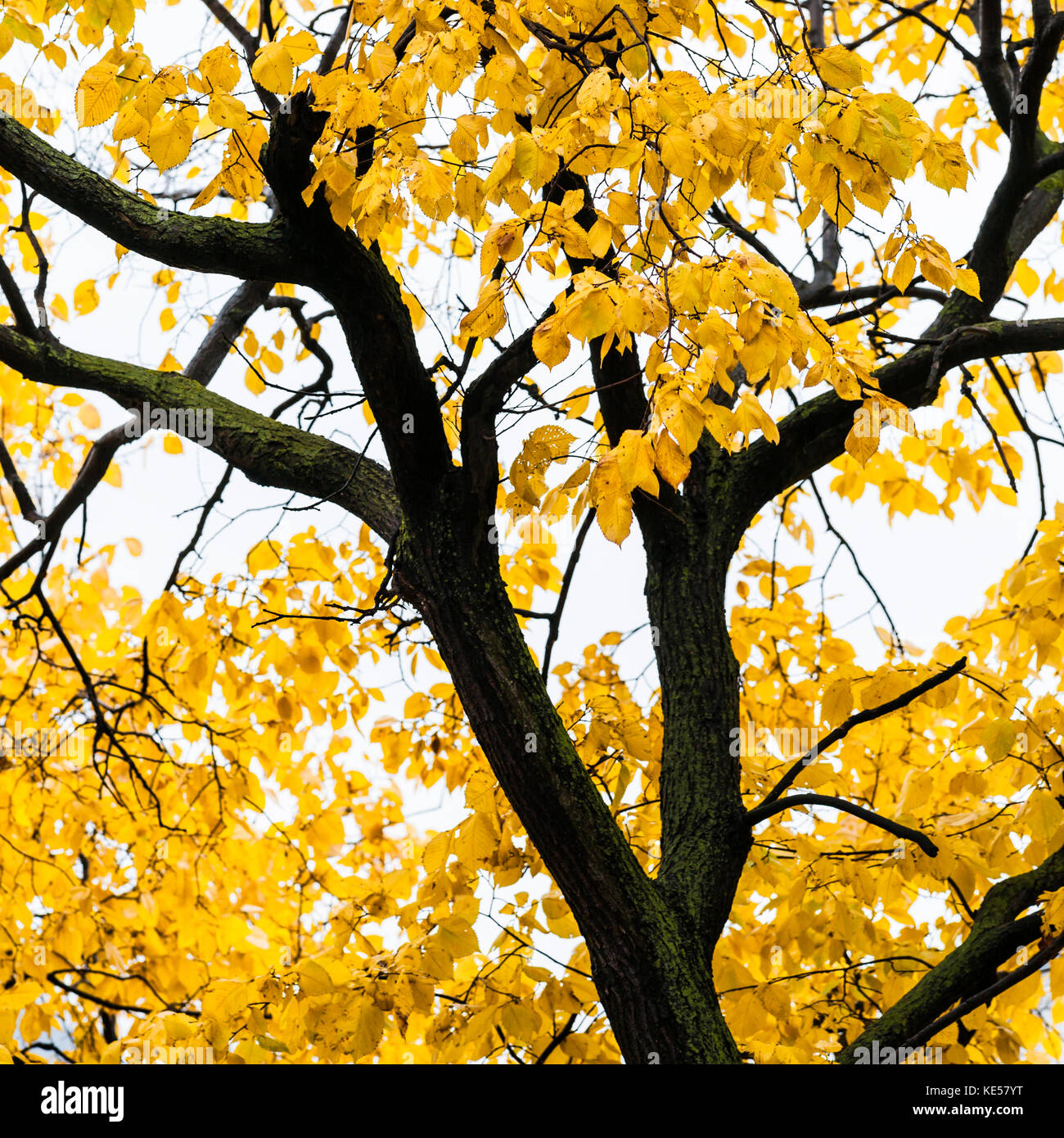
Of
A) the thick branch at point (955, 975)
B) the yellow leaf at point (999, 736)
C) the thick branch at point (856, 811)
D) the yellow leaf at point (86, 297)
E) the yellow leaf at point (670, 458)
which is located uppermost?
the yellow leaf at point (86, 297)

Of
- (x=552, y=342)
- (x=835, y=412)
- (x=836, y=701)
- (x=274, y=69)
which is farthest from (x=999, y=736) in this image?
(x=274, y=69)

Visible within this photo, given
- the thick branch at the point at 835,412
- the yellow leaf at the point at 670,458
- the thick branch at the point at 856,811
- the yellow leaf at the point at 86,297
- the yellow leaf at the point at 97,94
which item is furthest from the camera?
the yellow leaf at the point at 86,297

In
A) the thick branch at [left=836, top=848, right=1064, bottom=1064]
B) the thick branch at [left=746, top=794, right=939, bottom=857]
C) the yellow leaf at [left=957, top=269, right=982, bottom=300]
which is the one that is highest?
the yellow leaf at [left=957, top=269, right=982, bottom=300]

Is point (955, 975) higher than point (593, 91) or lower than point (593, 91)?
lower

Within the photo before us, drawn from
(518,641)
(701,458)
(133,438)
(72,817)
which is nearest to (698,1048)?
(518,641)

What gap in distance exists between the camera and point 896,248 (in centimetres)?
206

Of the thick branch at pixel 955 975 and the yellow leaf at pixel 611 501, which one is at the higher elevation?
the yellow leaf at pixel 611 501

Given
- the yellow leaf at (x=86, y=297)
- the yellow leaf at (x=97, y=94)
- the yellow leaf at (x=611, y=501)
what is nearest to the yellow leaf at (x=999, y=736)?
the yellow leaf at (x=611, y=501)

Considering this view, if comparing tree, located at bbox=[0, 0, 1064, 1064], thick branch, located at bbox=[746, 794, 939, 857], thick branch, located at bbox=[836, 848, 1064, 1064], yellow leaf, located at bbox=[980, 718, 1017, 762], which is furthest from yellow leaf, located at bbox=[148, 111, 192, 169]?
thick branch, located at bbox=[836, 848, 1064, 1064]

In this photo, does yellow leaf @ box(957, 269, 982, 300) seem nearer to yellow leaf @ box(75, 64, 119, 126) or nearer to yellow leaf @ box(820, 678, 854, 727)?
yellow leaf @ box(820, 678, 854, 727)

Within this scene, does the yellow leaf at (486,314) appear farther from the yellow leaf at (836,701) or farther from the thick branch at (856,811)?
the yellow leaf at (836,701)

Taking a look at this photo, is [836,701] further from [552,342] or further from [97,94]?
[97,94]

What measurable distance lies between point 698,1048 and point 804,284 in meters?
2.52

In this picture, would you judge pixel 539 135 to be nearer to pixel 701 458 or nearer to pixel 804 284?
pixel 701 458
